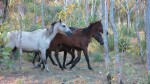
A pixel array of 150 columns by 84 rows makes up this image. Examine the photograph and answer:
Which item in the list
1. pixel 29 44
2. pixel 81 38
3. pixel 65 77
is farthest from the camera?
pixel 81 38

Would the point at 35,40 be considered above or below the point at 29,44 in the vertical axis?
above

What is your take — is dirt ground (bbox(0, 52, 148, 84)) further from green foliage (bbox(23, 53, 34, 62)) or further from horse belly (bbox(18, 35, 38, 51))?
green foliage (bbox(23, 53, 34, 62))

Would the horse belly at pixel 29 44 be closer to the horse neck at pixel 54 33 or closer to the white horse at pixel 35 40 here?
the white horse at pixel 35 40

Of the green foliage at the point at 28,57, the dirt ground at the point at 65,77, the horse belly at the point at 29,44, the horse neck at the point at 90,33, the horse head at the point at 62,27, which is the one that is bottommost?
the dirt ground at the point at 65,77

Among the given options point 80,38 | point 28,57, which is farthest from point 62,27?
point 28,57

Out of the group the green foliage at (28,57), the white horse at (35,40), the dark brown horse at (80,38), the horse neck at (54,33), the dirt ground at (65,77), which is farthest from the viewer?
the green foliage at (28,57)

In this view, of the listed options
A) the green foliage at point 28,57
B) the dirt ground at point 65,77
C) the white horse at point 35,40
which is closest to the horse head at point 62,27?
the white horse at point 35,40

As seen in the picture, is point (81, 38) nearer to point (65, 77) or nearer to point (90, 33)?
point (90, 33)

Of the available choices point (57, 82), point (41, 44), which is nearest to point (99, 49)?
point (41, 44)

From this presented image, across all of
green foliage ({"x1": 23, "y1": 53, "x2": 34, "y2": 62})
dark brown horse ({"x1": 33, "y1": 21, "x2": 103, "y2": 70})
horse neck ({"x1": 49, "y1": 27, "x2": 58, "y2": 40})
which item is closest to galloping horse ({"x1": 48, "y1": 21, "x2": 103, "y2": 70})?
dark brown horse ({"x1": 33, "y1": 21, "x2": 103, "y2": 70})

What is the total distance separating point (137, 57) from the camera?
1475cm

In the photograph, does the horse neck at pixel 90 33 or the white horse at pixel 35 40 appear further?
the horse neck at pixel 90 33

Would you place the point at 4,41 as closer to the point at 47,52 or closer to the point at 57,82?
the point at 57,82

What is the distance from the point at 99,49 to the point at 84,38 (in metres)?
4.86
